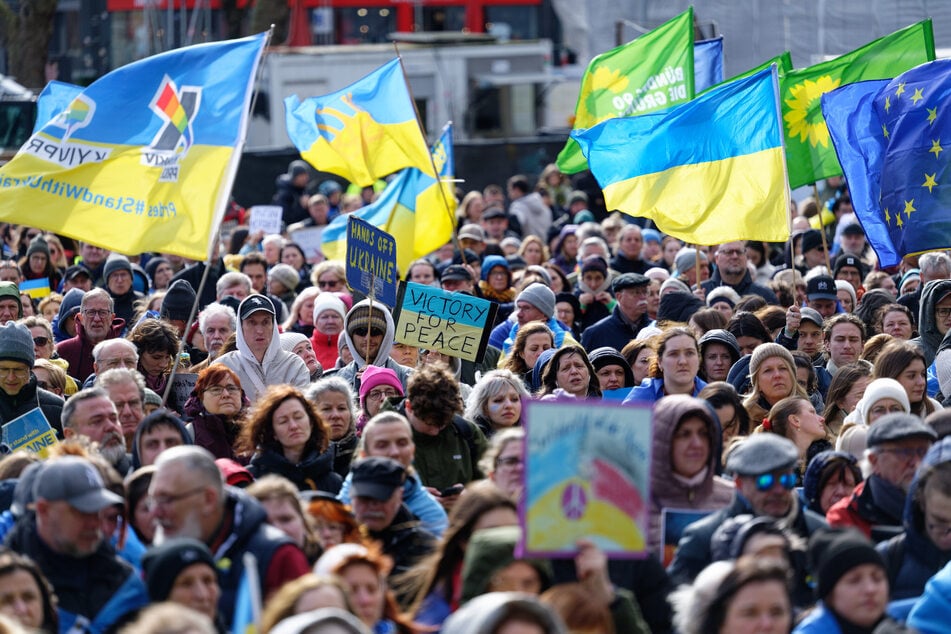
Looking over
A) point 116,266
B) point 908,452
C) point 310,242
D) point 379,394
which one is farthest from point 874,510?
point 310,242

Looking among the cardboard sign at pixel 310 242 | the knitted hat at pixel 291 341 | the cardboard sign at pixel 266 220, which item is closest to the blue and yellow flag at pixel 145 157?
the knitted hat at pixel 291 341

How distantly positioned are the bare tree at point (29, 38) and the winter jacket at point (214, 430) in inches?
999

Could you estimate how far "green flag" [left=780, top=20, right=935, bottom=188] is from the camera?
41.9ft

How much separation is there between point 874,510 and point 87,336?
5970 mm

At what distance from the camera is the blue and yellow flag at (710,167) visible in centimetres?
1112

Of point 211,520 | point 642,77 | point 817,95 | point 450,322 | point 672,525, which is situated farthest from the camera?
point 642,77

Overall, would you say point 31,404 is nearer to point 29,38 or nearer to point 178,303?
point 178,303

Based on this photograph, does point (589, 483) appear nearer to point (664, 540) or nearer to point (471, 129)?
point (664, 540)

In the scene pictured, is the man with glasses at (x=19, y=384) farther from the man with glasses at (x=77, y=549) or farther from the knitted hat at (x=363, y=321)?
the man with glasses at (x=77, y=549)

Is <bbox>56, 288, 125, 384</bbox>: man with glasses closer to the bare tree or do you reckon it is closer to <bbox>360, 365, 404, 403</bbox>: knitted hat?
<bbox>360, 365, 404, 403</bbox>: knitted hat

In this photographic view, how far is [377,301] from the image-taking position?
10.8 metres

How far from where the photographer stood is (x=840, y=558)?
207 inches

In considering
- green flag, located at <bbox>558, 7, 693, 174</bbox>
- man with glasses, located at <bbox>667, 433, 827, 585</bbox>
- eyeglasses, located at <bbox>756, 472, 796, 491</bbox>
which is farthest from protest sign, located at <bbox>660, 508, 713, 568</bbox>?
green flag, located at <bbox>558, 7, 693, 174</bbox>

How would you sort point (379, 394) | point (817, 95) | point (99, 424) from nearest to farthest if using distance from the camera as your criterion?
1. point (99, 424)
2. point (379, 394)
3. point (817, 95)
